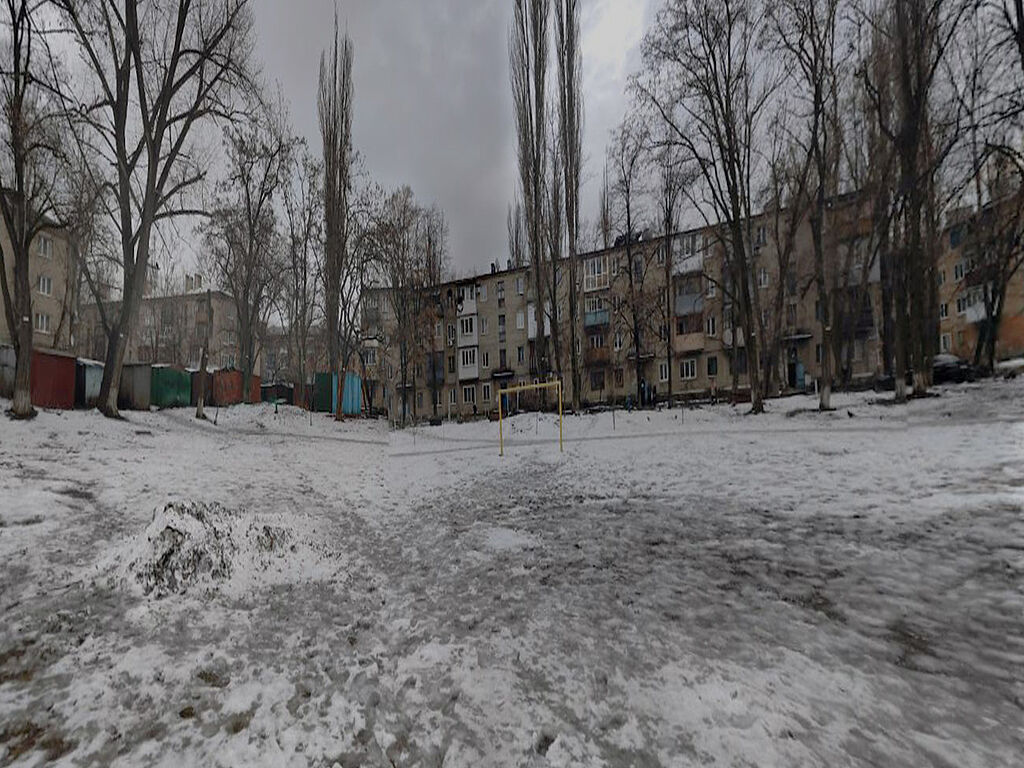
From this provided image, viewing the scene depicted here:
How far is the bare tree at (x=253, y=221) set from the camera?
3.06 m

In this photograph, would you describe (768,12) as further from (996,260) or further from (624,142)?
(996,260)

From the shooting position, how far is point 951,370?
221 cm

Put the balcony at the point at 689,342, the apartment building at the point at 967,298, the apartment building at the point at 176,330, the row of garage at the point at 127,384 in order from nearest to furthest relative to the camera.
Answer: the apartment building at the point at 967,298 < the row of garage at the point at 127,384 < the apartment building at the point at 176,330 < the balcony at the point at 689,342

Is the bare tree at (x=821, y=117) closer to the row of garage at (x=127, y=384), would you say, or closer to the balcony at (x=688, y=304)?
the row of garage at (x=127, y=384)

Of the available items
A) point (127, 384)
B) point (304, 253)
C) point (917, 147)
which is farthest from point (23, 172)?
point (917, 147)

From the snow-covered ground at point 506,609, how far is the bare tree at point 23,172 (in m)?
2.45

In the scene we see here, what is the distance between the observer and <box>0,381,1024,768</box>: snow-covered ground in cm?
98

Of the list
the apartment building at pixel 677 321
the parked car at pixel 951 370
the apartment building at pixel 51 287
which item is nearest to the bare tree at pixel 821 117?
the apartment building at pixel 677 321

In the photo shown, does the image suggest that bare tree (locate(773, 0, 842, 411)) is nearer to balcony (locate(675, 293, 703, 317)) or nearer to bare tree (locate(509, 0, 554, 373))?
bare tree (locate(509, 0, 554, 373))

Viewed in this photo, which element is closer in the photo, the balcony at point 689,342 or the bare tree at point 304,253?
the bare tree at point 304,253

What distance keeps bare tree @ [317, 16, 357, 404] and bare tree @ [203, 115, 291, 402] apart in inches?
15.9

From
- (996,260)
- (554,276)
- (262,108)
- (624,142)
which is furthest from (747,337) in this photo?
(262,108)

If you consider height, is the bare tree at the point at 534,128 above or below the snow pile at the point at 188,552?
above

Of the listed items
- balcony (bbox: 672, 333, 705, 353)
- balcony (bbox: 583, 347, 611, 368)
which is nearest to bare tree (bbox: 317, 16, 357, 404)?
balcony (bbox: 583, 347, 611, 368)
